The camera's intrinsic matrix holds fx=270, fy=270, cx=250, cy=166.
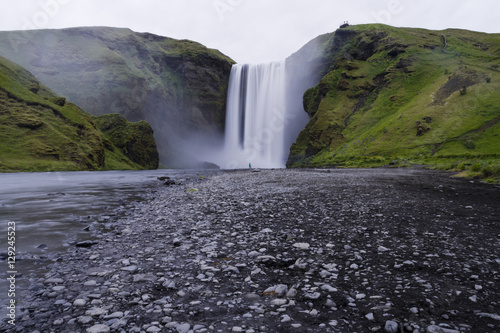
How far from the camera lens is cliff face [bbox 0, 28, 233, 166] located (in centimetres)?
13350

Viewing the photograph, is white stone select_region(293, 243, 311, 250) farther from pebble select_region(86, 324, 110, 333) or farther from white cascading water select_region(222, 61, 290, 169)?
white cascading water select_region(222, 61, 290, 169)

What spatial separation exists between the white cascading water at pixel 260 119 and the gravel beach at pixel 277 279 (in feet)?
417

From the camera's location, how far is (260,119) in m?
136

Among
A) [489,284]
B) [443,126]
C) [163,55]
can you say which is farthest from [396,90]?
[163,55]

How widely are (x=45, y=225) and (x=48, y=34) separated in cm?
19868

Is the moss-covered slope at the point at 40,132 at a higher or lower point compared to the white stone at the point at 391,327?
higher

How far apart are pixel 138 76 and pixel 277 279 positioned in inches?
6201

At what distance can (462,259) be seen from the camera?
21.0 ft

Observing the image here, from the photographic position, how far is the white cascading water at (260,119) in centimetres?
13562

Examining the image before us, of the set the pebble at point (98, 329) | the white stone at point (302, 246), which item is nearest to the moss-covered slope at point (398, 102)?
the white stone at point (302, 246)

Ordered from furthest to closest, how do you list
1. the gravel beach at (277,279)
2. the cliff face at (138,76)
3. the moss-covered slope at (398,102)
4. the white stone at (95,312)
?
the cliff face at (138,76)
the moss-covered slope at (398,102)
the white stone at (95,312)
the gravel beach at (277,279)

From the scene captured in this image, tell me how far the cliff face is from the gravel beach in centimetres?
14468

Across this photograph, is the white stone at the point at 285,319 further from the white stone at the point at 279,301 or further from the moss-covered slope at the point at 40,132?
the moss-covered slope at the point at 40,132

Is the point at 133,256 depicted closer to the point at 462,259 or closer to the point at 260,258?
the point at 260,258
